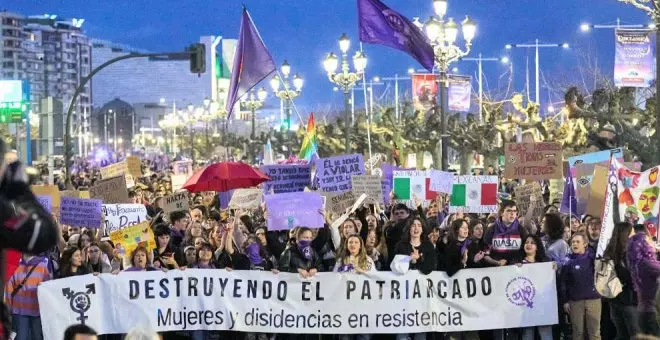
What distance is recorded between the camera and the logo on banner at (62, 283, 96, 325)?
11484 mm

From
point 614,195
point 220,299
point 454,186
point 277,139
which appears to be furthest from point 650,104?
point 277,139

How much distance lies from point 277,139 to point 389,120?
22.8 meters

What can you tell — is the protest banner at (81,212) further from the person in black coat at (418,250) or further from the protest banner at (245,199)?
the person in black coat at (418,250)

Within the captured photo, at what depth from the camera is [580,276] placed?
1164 centimetres

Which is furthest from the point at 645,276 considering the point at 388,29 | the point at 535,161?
the point at 388,29

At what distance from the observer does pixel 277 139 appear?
7631 centimetres

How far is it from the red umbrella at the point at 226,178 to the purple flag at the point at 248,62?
1.18 metres

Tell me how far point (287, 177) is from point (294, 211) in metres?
4.52

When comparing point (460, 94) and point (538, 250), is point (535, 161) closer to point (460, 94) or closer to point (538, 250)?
point (538, 250)

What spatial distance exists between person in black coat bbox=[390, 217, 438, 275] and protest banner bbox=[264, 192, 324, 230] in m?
1.21

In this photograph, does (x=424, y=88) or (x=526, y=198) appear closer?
(x=526, y=198)

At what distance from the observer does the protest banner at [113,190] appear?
16.6 meters

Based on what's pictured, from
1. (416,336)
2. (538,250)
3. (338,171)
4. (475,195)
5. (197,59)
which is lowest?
(416,336)

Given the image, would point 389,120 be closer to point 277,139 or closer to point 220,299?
point 277,139
